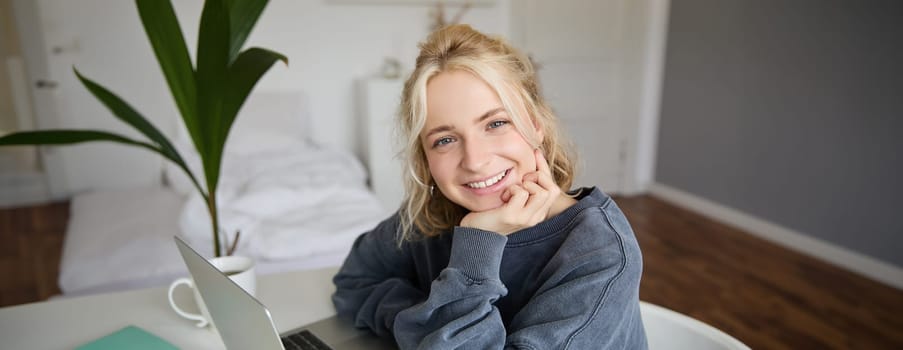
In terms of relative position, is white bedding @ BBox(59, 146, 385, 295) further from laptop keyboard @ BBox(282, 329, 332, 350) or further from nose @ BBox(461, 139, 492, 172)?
nose @ BBox(461, 139, 492, 172)

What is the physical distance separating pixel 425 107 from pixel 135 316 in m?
0.65

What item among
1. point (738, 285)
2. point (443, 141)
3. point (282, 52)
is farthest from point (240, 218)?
point (738, 285)

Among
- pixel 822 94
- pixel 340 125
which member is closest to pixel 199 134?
pixel 340 125

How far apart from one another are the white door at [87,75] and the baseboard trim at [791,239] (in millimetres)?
3351

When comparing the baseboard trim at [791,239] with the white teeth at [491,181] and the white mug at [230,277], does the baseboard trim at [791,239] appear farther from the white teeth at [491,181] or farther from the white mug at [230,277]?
the white mug at [230,277]

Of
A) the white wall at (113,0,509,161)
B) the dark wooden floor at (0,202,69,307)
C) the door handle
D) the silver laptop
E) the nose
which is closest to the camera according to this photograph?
the silver laptop

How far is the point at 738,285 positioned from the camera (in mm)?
2660

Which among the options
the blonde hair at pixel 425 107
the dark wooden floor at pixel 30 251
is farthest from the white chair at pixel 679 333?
the dark wooden floor at pixel 30 251

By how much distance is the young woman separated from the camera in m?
0.73

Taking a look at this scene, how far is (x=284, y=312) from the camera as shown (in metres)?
1.03

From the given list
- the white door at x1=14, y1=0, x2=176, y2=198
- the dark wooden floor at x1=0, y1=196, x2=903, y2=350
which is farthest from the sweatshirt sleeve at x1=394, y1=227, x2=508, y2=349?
the white door at x1=14, y1=0, x2=176, y2=198

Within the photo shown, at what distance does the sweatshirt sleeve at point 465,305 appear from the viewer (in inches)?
28.4

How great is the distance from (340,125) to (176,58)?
2679mm

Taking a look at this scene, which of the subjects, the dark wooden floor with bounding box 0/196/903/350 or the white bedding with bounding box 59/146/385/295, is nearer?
the white bedding with bounding box 59/146/385/295
